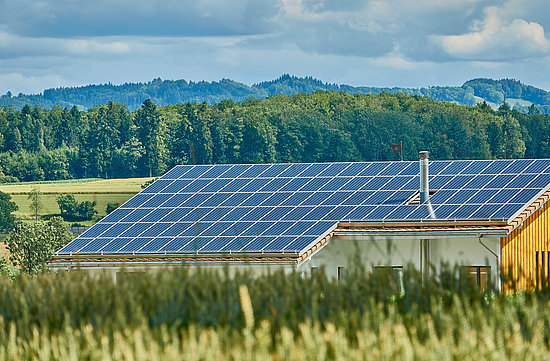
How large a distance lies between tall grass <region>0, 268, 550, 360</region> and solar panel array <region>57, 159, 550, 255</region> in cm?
1718

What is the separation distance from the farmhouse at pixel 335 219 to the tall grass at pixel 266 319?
47.2 ft

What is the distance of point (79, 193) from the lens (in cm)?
18050

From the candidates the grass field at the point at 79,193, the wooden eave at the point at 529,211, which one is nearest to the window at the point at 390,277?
the wooden eave at the point at 529,211

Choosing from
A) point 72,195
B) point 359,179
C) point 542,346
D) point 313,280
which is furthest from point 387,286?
point 72,195

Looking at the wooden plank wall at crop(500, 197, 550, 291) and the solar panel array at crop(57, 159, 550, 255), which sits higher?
the solar panel array at crop(57, 159, 550, 255)

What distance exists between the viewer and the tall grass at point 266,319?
36.9 ft

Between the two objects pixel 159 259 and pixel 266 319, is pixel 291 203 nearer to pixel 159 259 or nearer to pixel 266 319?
pixel 159 259

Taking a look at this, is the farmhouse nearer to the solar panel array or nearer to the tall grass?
the solar panel array

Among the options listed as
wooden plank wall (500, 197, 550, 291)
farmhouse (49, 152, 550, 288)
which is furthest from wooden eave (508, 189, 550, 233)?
wooden plank wall (500, 197, 550, 291)

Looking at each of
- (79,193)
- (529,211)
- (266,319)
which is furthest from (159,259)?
(79,193)

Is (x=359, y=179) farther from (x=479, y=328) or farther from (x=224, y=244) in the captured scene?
(x=479, y=328)

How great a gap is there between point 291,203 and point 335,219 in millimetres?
2875

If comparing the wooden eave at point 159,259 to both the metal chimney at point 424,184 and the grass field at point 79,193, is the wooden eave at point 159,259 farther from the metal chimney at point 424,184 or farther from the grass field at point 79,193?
the grass field at point 79,193

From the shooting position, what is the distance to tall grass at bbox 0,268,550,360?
36.9 feet
